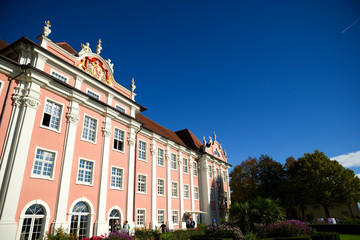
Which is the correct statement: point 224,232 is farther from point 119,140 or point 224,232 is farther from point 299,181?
point 299,181

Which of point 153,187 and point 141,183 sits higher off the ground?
point 141,183

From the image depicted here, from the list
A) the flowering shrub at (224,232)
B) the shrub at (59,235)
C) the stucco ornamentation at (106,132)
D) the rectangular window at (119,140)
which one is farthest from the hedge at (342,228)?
the shrub at (59,235)

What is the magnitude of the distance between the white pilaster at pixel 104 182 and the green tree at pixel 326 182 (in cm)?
3547

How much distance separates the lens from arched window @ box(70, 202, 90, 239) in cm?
1593

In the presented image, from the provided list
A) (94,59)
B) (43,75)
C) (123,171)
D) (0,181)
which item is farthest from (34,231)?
(94,59)

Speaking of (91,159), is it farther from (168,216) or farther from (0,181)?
(168,216)

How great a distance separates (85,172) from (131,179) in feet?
15.9

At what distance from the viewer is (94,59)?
21125mm

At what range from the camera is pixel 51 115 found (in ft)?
54.4

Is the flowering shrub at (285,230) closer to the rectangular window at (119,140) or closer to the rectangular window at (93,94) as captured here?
the rectangular window at (119,140)

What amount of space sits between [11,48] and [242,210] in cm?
2132

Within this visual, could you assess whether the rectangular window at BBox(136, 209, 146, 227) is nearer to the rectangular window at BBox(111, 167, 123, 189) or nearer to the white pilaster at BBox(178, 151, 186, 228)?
the rectangular window at BBox(111, 167, 123, 189)

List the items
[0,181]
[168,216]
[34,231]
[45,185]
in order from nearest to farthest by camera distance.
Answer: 1. [0,181]
2. [34,231]
3. [45,185]
4. [168,216]

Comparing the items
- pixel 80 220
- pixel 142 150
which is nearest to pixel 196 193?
pixel 142 150
